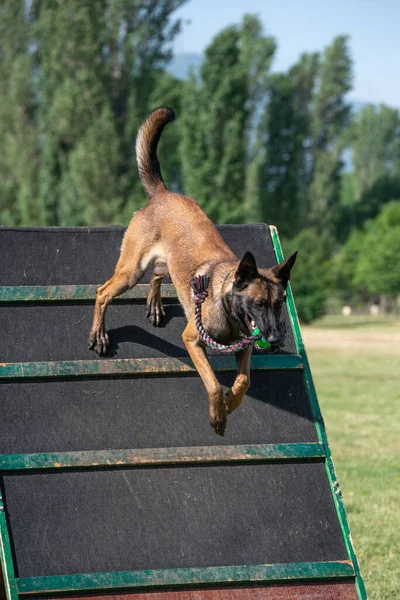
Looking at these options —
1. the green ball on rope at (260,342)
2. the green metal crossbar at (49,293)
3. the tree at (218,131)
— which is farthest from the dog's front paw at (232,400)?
the tree at (218,131)

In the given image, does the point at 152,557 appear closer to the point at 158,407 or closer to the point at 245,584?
the point at 245,584

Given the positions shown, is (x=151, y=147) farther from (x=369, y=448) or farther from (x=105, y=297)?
(x=369, y=448)

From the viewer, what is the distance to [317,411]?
5.55 metres

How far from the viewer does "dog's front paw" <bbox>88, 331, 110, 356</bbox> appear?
18.6 ft

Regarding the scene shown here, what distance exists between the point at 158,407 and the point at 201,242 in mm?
1109

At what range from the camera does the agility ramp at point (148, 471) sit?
15.3ft

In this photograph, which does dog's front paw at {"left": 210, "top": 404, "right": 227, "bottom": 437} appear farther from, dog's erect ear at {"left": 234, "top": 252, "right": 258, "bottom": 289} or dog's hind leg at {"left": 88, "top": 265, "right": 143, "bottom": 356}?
dog's hind leg at {"left": 88, "top": 265, "right": 143, "bottom": 356}

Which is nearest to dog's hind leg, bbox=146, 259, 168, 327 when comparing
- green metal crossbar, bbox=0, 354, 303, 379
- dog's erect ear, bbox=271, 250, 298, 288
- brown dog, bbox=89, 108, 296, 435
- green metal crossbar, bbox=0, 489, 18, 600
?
brown dog, bbox=89, 108, 296, 435

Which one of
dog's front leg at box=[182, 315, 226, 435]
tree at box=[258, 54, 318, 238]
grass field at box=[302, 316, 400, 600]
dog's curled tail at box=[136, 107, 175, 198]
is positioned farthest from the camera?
tree at box=[258, 54, 318, 238]

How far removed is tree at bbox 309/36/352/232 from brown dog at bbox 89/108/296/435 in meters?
55.6

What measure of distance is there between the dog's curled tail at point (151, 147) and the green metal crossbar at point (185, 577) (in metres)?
2.81

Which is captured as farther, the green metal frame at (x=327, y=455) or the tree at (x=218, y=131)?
the tree at (x=218, y=131)

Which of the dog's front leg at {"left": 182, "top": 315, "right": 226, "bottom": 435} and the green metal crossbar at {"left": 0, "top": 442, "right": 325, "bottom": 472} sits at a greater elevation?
the dog's front leg at {"left": 182, "top": 315, "right": 226, "bottom": 435}

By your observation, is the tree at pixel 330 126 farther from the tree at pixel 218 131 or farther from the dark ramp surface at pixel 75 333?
the dark ramp surface at pixel 75 333
